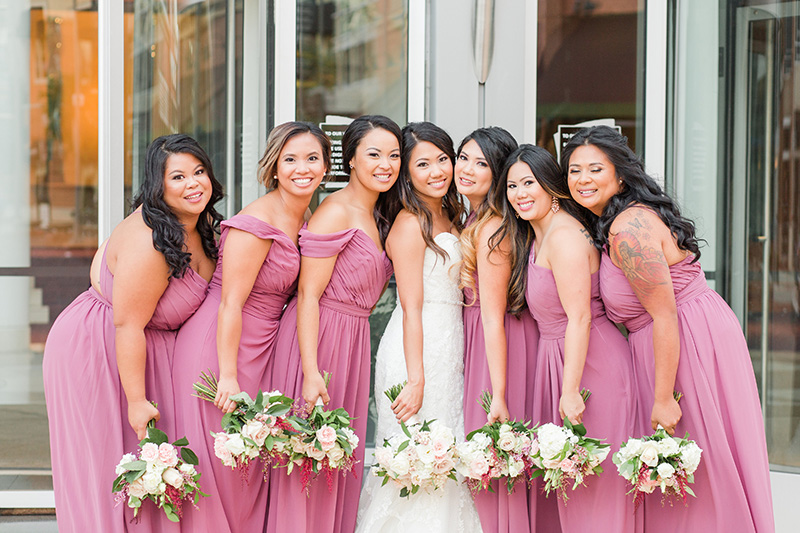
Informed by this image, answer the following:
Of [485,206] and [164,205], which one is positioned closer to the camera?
[164,205]

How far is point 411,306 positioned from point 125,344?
48.5 inches

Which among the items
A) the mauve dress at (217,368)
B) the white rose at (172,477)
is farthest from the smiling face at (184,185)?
the white rose at (172,477)

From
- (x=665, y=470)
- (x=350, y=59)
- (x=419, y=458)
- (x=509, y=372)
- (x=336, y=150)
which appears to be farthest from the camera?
(x=350, y=59)

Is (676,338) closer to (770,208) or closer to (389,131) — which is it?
(389,131)

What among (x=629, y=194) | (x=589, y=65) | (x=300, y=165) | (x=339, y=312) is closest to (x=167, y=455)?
(x=339, y=312)

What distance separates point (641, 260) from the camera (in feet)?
9.38

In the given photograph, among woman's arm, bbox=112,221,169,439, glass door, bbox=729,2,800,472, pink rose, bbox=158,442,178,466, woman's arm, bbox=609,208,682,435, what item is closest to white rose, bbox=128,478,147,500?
pink rose, bbox=158,442,178,466

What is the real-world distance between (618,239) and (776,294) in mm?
2339

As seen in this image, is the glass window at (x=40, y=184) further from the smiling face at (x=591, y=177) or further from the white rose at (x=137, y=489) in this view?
the smiling face at (x=591, y=177)

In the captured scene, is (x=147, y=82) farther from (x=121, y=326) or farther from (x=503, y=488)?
(x=503, y=488)

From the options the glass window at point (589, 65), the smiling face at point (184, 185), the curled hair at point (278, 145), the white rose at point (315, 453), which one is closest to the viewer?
the white rose at point (315, 453)

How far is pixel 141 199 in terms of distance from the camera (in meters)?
3.17

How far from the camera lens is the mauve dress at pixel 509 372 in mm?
3252

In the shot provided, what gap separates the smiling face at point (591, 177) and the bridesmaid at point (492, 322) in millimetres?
350
